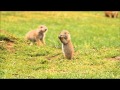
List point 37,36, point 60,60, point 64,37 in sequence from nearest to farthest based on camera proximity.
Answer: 1. point 60,60
2. point 64,37
3. point 37,36

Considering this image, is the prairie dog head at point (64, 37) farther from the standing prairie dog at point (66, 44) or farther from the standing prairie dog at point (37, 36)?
the standing prairie dog at point (37, 36)

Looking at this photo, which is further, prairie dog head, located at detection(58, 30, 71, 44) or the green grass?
prairie dog head, located at detection(58, 30, 71, 44)

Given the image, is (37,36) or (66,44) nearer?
(66,44)

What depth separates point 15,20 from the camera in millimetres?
22266

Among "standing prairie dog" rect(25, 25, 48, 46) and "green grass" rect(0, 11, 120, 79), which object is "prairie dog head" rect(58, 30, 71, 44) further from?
"standing prairie dog" rect(25, 25, 48, 46)

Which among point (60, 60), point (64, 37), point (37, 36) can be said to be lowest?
point (60, 60)

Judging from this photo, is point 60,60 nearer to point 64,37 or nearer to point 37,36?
point 64,37

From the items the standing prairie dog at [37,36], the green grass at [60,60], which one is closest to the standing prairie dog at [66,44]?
the green grass at [60,60]

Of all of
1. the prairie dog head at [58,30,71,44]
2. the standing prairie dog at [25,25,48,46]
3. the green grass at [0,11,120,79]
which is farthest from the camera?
the standing prairie dog at [25,25,48,46]

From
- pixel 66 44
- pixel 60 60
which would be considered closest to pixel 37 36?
pixel 66 44

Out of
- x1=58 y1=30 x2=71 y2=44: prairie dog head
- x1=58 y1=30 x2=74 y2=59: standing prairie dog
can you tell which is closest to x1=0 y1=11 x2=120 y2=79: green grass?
x1=58 y1=30 x2=74 y2=59: standing prairie dog

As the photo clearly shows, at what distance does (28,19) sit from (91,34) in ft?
22.0
